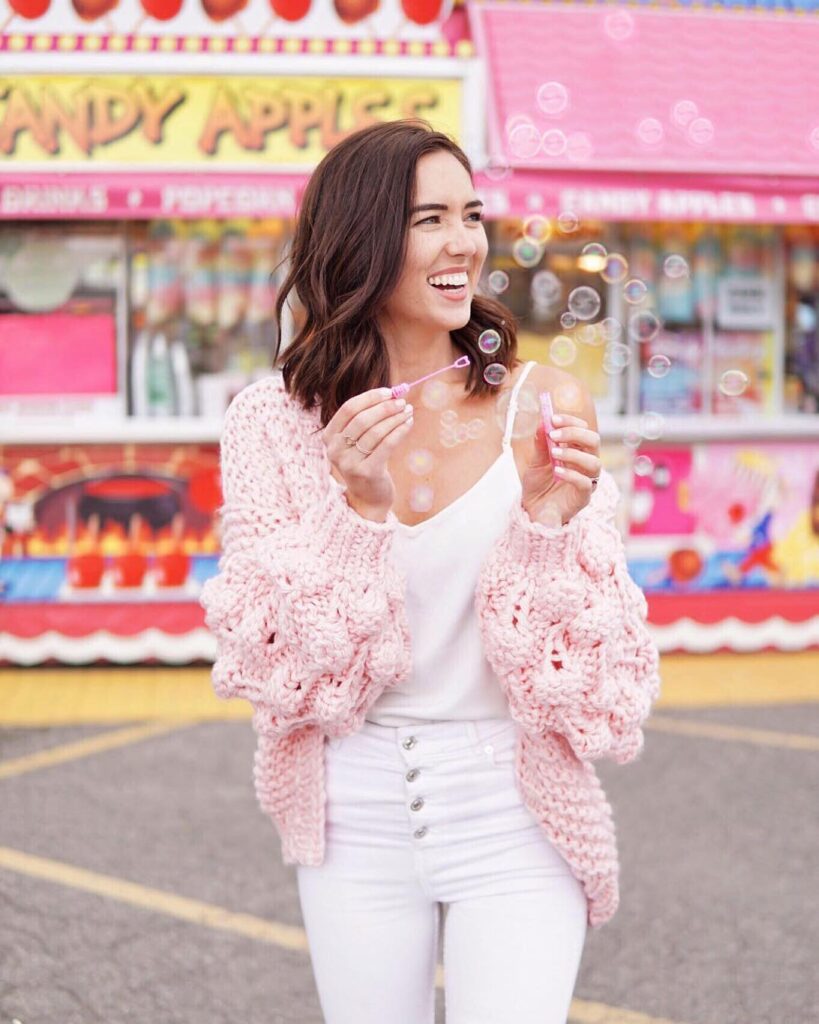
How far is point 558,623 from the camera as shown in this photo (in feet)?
7.00

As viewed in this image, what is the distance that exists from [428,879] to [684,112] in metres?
6.49

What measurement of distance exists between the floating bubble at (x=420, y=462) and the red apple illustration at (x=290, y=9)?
246 inches

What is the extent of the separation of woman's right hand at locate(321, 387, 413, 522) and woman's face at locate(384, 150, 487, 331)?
0.24 meters

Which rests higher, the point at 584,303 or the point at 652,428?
the point at 584,303

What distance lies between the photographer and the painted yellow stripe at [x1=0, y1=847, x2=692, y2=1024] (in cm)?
382

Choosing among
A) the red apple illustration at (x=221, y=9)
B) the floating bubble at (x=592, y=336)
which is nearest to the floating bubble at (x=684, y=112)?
the red apple illustration at (x=221, y=9)

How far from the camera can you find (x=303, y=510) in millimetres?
2254

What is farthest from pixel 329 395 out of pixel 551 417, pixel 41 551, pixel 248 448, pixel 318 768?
pixel 41 551

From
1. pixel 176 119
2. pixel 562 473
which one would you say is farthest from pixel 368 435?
pixel 176 119

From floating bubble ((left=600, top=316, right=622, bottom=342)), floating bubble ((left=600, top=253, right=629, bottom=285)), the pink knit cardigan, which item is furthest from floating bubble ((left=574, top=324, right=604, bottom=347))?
the pink knit cardigan

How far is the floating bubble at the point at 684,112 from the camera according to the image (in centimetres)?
779

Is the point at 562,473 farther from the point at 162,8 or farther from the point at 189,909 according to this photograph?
the point at 162,8

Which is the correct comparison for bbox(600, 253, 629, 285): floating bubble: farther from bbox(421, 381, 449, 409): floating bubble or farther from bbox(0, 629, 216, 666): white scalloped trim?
bbox(0, 629, 216, 666): white scalloped trim

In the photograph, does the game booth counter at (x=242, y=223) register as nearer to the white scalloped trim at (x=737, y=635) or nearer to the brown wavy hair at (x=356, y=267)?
the white scalloped trim at (x=737, y=635)
